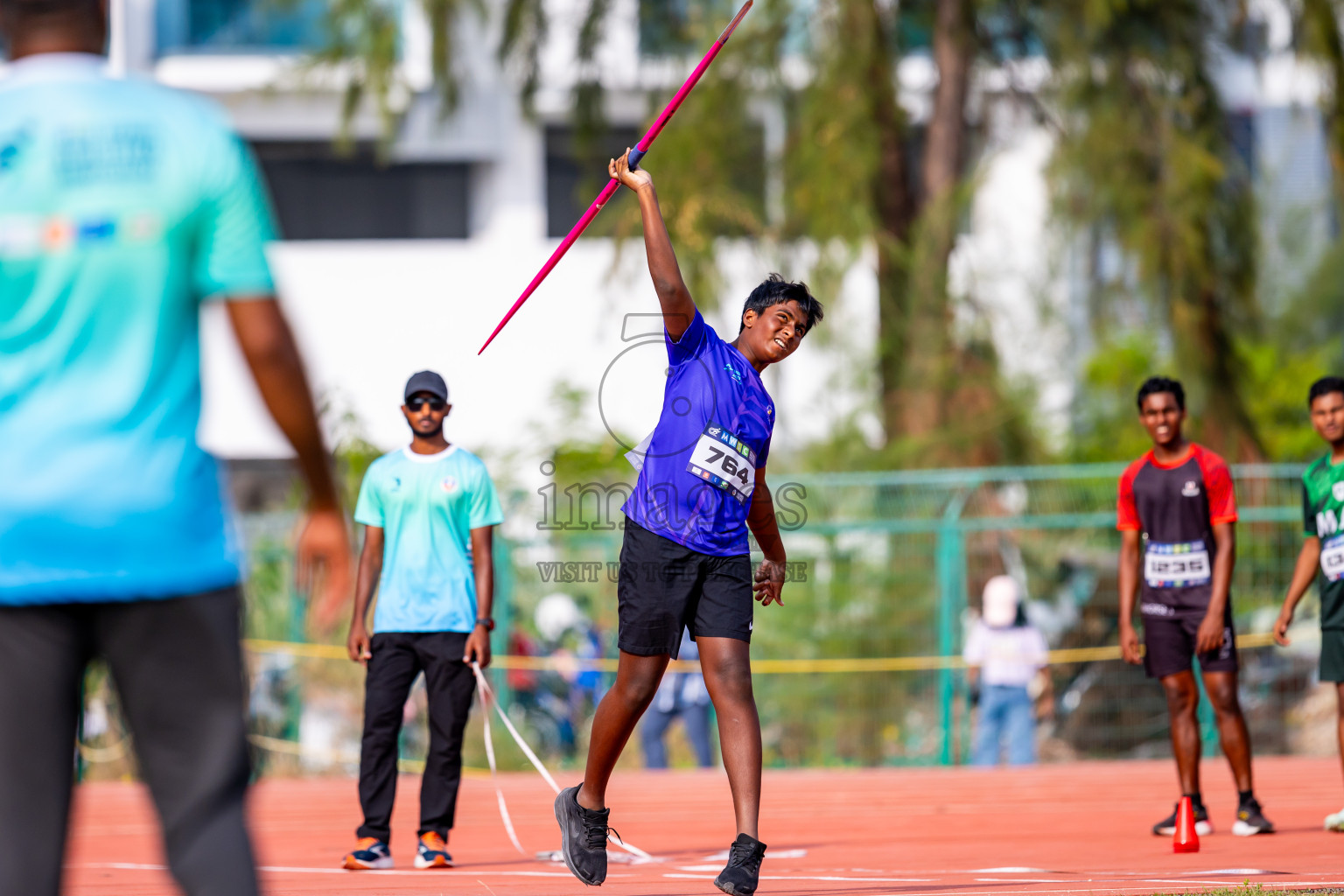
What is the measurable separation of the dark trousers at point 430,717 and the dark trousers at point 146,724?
4129 mm

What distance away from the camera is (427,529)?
22.1ft

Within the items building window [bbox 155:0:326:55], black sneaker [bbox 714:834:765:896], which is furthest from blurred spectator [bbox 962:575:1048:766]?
building window [bbox 155:0:326:55]

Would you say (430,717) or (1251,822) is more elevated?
(430,717)

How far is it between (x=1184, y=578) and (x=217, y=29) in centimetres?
2055

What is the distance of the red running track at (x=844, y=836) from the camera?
5.72m

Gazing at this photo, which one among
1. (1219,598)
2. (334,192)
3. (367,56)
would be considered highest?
(334,192)

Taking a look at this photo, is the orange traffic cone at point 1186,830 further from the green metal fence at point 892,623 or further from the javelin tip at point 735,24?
the green metal fence at point 892,623

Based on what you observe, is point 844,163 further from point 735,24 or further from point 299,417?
point 299,417

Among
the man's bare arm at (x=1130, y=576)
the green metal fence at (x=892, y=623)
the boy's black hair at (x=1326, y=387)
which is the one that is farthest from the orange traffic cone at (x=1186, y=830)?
the green metal fence at (x=892, y=623)

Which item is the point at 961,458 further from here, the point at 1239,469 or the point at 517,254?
the point at 517,254

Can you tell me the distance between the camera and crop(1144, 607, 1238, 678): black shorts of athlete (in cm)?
732

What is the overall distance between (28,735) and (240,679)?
1.04 feet

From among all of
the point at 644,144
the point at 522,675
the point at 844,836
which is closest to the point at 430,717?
the point at 844,836

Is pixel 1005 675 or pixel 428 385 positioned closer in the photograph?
pixel 428 385
